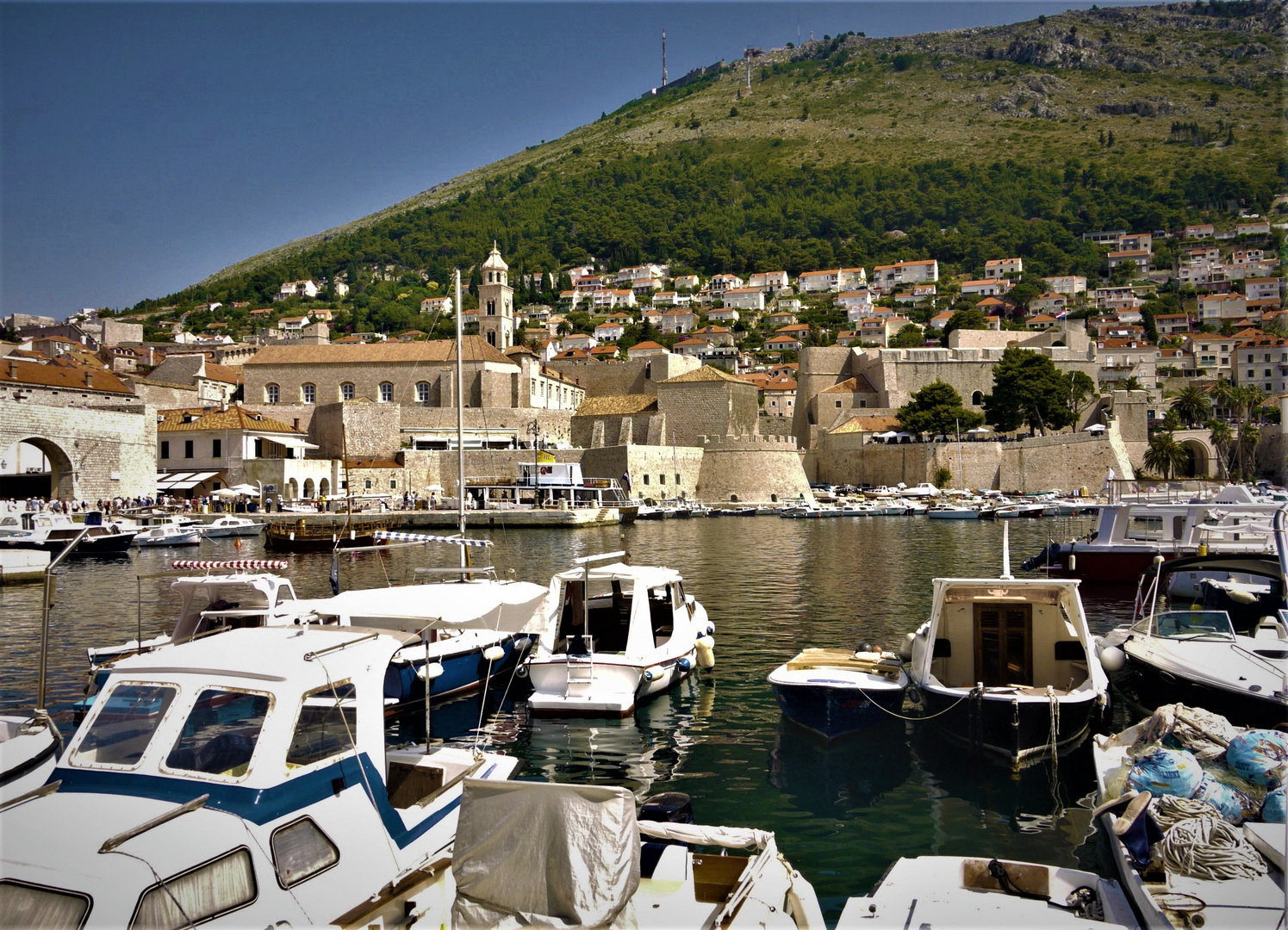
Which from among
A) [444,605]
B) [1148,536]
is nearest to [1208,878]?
[444,605]

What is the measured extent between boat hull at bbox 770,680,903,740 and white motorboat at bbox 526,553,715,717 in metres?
1.94

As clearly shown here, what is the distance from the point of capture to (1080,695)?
23.7ft

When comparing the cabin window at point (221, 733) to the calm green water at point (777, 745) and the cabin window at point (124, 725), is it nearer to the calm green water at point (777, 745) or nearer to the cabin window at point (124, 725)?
the cabin window at point (124, 725)

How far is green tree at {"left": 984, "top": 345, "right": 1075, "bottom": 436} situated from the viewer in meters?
53.6

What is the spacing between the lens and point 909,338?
80812mm

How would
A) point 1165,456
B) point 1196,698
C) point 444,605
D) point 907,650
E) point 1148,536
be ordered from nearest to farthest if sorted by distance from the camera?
1. point 1196,698
2. point 907,650
3. point 444,605
4. point 1148,536
5. point 1165,456

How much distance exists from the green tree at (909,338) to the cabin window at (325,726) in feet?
257

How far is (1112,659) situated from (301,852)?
8.46 m

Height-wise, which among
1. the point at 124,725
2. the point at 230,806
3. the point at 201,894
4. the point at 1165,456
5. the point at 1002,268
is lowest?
the point at 201,894

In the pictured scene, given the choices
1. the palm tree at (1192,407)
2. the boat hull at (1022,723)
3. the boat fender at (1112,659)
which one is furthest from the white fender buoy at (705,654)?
the palm tree at (1192,407)

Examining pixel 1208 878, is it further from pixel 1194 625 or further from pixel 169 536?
pixel 169 536

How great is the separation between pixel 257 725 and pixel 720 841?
2.44 metres

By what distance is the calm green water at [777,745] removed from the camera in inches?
242

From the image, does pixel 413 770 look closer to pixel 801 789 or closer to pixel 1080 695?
pixel 801 789
